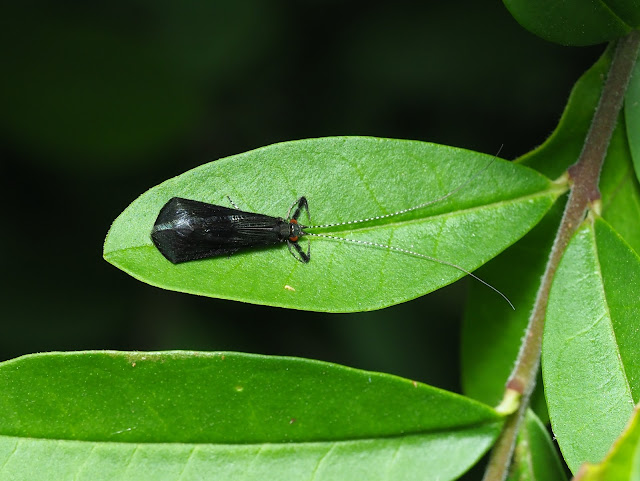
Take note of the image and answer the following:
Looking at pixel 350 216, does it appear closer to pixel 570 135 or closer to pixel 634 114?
pixel 570 135

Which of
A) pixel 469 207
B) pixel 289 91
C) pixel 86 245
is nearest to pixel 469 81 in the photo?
pixel 289 91

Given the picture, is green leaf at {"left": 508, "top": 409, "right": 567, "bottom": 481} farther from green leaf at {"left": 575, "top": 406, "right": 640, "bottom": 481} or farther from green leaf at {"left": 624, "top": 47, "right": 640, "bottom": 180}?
green leaf at {"left": 575, "top": 406, "right": 640, "bottom": 481}

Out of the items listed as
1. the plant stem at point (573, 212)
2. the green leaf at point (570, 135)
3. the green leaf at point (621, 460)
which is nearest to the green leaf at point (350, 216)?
the plant stem at point (573, 212)

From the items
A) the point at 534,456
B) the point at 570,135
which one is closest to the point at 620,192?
the point at 570,135

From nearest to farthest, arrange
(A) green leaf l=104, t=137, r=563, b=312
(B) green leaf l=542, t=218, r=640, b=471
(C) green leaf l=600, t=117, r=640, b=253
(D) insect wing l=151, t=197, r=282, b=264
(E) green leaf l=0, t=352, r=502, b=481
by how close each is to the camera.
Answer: (E) green leaf l=0, t=352, r=502, b=481
(B) green leaf l=542, t=218, r=640, b=471
(A) green leaf l=104, t=137, r=563, b=312
(D) insect wing l=151, t=197, r=282, b=264
(C) green leaf l=600, t=117, r=640, b=253

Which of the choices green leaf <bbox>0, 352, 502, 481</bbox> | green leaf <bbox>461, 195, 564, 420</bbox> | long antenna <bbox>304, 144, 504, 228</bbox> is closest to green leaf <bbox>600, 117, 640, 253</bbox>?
green leaf <bbox>461, 195, 564, 420</bbox>
